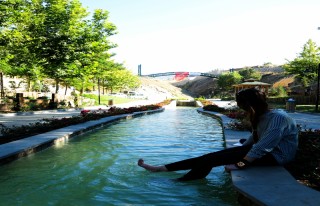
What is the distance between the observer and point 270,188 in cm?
388

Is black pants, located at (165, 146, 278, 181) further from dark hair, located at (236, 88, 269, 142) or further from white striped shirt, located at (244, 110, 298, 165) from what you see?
dark hair, located at (236, 88, 269, 142)

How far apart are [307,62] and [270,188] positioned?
40564mm

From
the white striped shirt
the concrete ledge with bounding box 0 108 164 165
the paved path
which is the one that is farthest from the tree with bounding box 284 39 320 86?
the white striped shirt

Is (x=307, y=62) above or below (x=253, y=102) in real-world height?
above

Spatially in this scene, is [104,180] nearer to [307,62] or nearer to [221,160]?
[221,160]

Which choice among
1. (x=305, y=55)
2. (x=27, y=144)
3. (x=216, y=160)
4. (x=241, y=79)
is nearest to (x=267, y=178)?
(x=216, y=160)

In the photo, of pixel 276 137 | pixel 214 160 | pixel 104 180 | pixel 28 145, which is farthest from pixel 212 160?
pixel 28 145

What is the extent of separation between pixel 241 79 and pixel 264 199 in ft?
274

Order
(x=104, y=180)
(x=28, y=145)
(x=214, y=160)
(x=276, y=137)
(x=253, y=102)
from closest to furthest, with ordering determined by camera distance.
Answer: (x=276, y=137), (x=253, y=102), (x=214, y=160), (x=104, y=180), (x=28, y=145)

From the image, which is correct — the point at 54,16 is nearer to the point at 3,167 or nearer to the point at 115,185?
the point at 3,167

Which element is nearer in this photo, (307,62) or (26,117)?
(26,117)

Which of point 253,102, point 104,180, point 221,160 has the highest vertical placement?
point 253,102

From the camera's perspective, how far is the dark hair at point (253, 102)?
4.43m

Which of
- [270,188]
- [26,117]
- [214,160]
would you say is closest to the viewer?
[270,188]
